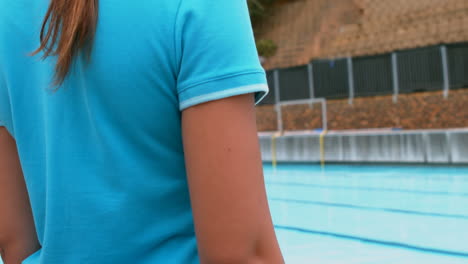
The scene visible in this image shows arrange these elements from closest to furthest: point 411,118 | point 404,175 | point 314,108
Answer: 1. point 404,175
2. point 411,118
3. point 314,108

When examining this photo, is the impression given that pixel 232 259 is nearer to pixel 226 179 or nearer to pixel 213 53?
pixel 226 179

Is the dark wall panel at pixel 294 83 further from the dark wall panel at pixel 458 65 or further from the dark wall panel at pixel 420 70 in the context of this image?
the dark wall panel at pixel 458 65

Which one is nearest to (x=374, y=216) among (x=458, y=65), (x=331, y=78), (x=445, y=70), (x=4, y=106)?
(x=4, y=106)

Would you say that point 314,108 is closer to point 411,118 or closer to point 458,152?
point 411,118

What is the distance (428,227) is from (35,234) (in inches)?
164

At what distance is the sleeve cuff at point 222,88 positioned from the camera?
1.84 ft

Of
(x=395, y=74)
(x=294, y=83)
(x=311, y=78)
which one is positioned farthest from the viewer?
(x=294, y=83)

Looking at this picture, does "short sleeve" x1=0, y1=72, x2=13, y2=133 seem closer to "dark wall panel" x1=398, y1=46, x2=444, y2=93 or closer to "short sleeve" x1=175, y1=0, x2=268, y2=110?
"short sleeve" x1=175, y1=0, x2=268, y2=110

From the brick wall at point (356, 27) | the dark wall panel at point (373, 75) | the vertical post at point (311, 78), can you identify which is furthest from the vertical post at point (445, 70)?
the brick wall at point (356, 27)

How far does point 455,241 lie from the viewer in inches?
151

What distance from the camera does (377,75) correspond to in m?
10.8

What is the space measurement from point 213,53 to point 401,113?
13486mm

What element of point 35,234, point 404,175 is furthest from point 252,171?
point 404,175

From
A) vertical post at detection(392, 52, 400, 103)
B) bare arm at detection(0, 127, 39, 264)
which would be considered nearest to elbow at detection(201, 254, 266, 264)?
bare arm at detection(0, 127, 39, 264)
